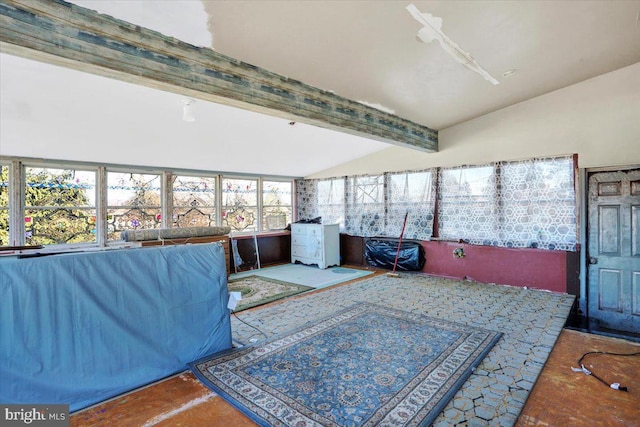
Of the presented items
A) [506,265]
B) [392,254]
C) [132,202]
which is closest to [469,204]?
[506,265]

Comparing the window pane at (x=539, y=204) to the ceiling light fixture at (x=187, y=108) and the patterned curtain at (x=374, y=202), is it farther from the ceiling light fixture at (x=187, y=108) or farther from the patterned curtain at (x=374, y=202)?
the ceiling light fixture at (x=187, y=108)

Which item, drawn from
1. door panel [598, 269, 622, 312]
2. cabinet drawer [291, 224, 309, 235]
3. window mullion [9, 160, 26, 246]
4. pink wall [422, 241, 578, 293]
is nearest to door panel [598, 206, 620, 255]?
door panel [598, 269, 622, 312]

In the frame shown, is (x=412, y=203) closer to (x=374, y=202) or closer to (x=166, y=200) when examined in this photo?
(x=374, y=202)

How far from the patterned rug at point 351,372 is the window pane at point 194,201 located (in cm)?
412

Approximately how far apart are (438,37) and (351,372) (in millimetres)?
3023

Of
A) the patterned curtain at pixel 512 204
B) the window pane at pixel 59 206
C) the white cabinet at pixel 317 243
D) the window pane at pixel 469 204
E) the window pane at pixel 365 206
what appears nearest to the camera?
the patterned curtain at pixel 512 204

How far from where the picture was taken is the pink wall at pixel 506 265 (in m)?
4.73

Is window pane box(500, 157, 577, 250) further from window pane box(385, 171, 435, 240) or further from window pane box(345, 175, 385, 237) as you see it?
window pane box(345, 175, 385, 237)

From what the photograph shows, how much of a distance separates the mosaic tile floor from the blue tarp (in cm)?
75

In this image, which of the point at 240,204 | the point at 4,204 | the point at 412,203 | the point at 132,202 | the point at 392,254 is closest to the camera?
the point at 4,204

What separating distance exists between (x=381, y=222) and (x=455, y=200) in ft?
5.34

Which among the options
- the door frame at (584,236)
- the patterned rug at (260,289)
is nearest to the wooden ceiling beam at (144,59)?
the patterned rug at (260,289)

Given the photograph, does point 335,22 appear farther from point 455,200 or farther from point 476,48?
point 455,200

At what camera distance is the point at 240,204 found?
7.29 m
